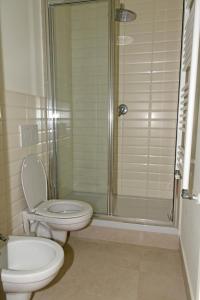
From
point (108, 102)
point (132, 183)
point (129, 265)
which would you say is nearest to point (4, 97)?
point (108, 102)

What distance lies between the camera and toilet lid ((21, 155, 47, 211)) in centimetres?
194

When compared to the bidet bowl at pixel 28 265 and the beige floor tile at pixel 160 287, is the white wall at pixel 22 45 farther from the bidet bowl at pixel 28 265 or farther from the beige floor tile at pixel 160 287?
the beige floor tile at pixel 160 287

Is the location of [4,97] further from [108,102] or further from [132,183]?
[132,183]

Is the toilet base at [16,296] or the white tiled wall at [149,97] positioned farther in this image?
the white tiled wall at [149,97]

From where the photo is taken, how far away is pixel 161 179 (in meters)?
2.94

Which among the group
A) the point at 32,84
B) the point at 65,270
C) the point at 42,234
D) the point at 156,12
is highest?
the point at 156,12

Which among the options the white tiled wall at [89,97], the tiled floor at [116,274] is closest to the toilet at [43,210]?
the tiled floor at [116,274]

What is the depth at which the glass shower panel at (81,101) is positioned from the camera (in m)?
2.41

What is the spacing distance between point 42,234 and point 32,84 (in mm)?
1267

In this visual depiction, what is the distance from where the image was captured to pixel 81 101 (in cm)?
260

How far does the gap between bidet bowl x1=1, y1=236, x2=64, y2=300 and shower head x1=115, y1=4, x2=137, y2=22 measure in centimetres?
223

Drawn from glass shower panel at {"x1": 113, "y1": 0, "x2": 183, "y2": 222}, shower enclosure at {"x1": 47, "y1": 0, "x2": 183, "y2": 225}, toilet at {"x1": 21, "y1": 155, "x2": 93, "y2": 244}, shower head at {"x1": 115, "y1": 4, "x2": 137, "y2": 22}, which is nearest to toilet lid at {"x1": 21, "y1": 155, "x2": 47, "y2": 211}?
toilet at {"x1": 21, "y1": 155, "x2": 93, "y2": 244}

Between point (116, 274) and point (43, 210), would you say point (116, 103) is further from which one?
point (116, 274)

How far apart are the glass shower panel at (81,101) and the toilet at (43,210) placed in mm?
386
